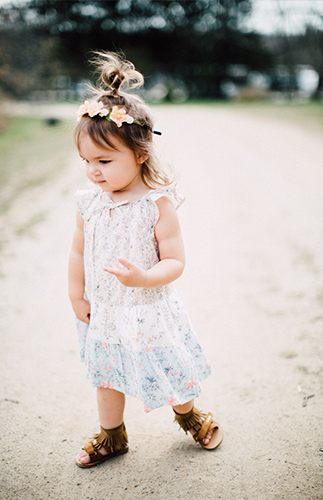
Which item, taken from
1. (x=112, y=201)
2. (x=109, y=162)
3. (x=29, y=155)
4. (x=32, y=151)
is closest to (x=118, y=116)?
(x=109, y=162)

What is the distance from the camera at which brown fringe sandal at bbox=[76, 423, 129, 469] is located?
163 cm

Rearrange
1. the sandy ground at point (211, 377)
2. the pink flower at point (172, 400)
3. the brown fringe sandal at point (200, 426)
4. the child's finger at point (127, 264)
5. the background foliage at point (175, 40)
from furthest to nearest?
the background foliage at point (175, 40), the brown fringe sandal at point (200, 426), the sandy ground at point (211, 377), the pink flower at point (172, 400), the child's finger at point (127, 264)

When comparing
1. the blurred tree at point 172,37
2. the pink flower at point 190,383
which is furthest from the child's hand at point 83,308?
the blurred tree at point 172,37

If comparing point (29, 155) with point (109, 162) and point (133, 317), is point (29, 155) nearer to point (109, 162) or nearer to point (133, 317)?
point (109, 162)

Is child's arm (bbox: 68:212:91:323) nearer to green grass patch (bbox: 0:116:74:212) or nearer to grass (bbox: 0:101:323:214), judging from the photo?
grass (bbox: 0:101:323:214)

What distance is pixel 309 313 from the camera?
2.80 metres

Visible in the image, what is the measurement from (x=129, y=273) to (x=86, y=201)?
42cm

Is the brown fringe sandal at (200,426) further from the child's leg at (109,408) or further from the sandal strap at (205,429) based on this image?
the child's leg at (109,408)

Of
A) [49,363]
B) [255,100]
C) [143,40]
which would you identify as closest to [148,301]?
[49,363]

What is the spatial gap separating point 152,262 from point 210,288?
186 centimetres

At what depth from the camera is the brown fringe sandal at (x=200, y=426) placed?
5.49 feet

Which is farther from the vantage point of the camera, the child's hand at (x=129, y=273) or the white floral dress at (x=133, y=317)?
the white floral dress at (x=133, y=317)

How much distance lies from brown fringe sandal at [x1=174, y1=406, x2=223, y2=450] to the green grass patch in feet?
9.34

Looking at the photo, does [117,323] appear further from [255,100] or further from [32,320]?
[255,100]
